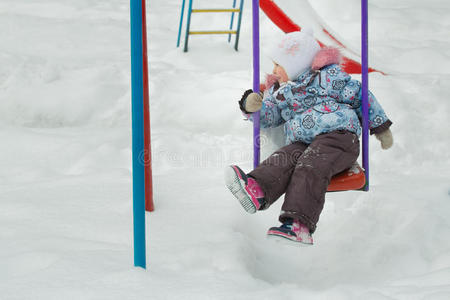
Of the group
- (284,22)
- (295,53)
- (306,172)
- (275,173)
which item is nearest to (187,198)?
(275,173)

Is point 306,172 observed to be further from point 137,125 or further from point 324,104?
point 137,125

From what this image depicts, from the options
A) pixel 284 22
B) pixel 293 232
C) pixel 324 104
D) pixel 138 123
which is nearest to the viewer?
pixel 138 123

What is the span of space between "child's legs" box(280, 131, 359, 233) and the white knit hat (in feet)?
0.97

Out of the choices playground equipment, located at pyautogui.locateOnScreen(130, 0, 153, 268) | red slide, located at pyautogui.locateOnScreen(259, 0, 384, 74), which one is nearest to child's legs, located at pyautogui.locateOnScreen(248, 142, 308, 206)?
playground equipment, located at pyautogui.locateOnScreen(130, 0, 153, 268)

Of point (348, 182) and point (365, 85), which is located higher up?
point (365, 85)

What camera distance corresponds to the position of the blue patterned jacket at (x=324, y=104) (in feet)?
6.11

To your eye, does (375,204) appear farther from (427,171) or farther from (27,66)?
(27,66)

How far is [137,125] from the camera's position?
4.66ft

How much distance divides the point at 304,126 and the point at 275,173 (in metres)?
0.27

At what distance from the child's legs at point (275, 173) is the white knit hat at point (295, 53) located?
34 centimetres

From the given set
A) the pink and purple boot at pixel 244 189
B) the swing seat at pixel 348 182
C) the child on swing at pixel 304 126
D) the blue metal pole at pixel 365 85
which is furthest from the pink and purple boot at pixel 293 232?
the blue metal pole at pixel 365 85

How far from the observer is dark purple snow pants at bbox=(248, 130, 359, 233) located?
5.25ft

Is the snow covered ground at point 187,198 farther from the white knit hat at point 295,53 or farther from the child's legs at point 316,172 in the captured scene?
the white knit hat at point 295,53

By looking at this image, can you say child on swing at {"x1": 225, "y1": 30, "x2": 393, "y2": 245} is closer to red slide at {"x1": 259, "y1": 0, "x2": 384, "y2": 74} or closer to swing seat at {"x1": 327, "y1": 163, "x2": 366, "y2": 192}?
swing seat at {"x1": 327, "y1": 163, "x2": 366, "y2": 192}
